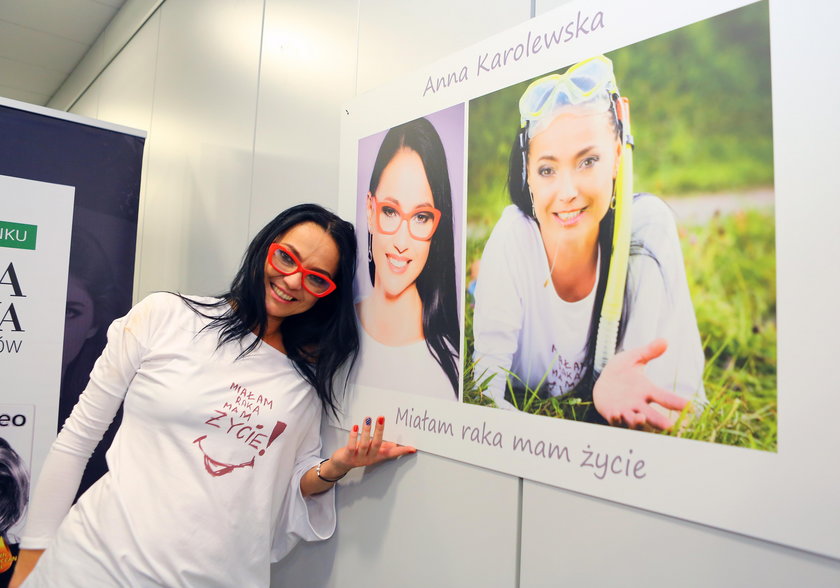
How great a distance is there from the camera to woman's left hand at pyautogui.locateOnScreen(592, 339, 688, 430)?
695 mm

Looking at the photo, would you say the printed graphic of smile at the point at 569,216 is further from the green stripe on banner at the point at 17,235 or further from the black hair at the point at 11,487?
the black hair at the point at 11,487

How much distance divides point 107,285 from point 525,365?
5.20 feet

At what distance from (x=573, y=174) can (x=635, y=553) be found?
54 cm

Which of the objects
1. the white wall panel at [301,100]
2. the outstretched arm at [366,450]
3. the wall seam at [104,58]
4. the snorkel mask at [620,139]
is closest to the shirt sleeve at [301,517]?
the outstretched arm at [366,450]

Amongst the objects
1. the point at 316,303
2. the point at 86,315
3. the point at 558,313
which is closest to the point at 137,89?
the point at 86,315

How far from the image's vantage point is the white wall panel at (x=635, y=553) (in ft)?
1.99

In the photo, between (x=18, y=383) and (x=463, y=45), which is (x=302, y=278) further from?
(x=18, y=383)

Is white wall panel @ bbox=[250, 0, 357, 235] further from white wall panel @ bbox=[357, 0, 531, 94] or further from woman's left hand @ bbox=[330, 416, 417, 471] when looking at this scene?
woman's left hand @ bbox=[330, 416, 417, 471]

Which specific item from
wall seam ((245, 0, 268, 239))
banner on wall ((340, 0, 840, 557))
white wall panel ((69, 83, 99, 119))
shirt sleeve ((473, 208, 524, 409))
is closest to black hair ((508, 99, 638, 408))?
banner on wall ((340, 0, 840, 557))

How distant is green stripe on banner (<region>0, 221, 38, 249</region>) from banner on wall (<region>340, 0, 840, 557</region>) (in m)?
1.31

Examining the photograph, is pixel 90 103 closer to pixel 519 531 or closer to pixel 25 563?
pixel 25 563

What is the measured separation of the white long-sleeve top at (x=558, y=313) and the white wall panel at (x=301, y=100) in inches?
21.5

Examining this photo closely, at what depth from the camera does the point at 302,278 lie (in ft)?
3.68

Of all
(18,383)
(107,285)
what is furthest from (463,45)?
(18,383)
